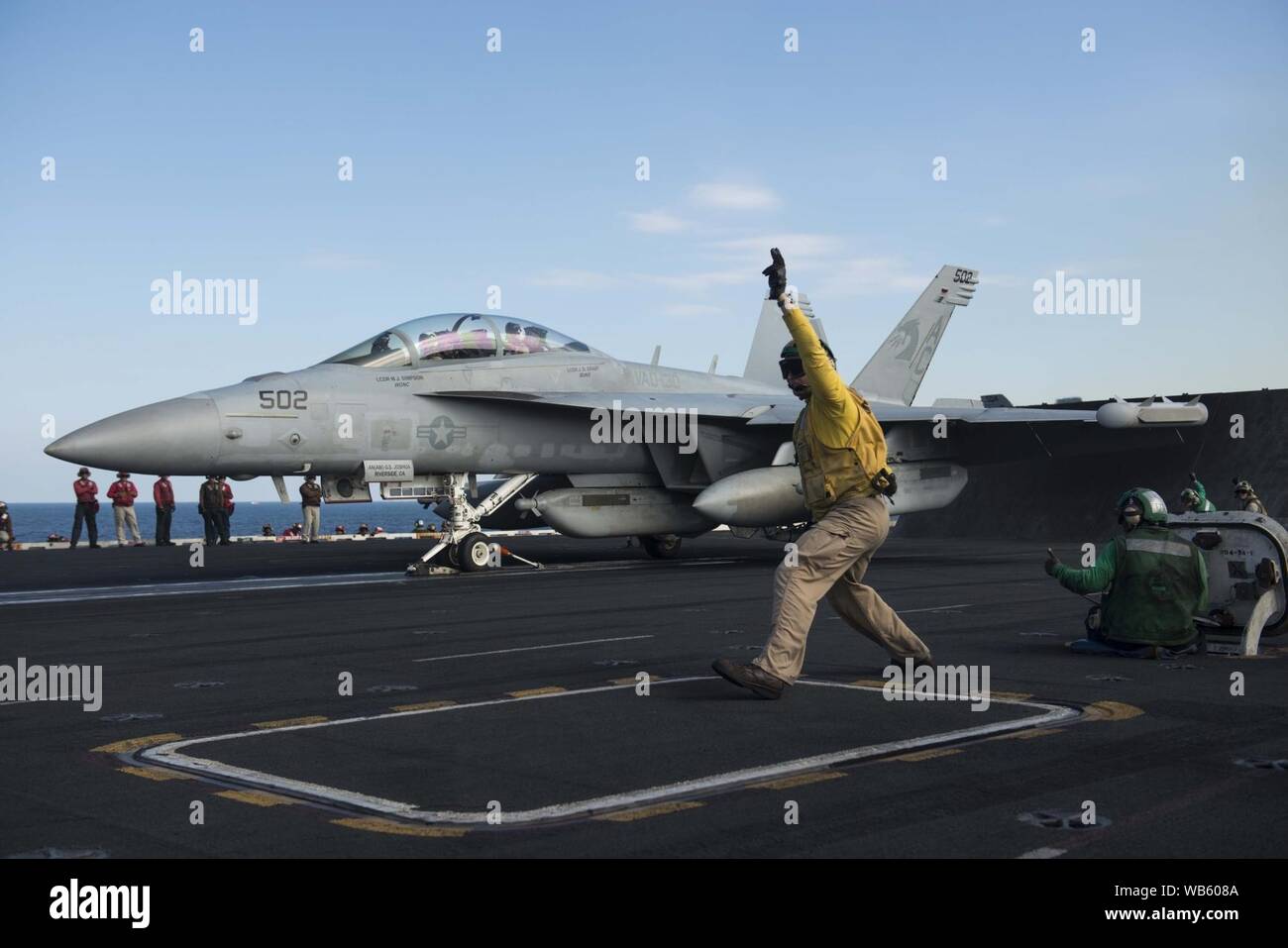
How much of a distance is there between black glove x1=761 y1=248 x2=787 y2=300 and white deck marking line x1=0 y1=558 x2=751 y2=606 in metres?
12.0

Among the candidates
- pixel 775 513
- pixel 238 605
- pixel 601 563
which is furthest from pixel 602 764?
pixel 601 563

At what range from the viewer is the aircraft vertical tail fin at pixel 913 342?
2700cm

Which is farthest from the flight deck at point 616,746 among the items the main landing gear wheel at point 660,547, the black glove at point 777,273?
the main landing gear wheel at point 660,547

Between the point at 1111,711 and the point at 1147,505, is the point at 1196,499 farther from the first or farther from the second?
the point at 1111,711

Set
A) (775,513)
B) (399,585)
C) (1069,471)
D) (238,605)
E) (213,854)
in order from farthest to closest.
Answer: (1069,471) < (775,513) < (399,585) < (238,605) < (213,854)

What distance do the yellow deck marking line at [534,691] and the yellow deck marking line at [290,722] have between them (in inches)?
50.1

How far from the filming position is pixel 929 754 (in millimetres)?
6191

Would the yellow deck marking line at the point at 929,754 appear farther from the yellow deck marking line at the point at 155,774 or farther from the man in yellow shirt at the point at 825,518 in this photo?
the yellow deck marking line at the point at 155,774

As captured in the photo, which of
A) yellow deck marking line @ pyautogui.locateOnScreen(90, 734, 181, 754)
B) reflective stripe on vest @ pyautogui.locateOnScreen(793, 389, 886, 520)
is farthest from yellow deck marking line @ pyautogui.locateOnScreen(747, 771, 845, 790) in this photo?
yellow deck marking line @ pyautogui.locateOnScreen(90, 734, 181, 754)

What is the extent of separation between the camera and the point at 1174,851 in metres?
4.45

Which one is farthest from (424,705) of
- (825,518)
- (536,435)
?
(536,435)
